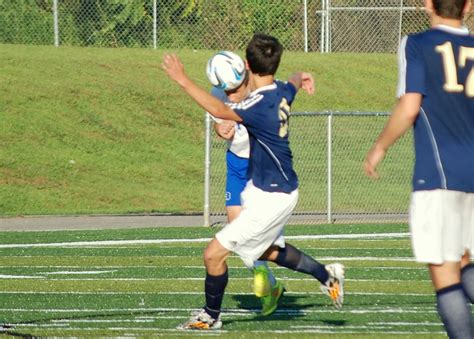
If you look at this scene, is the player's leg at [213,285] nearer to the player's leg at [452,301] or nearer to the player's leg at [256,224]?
the player's leg at [256,224]

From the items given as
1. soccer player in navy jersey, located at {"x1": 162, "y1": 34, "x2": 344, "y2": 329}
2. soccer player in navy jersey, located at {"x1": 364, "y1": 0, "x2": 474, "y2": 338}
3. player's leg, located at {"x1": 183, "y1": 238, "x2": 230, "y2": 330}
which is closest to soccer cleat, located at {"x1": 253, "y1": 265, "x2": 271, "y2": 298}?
soccer player in navy jersey, located at {"x1": 162, "y1": 34, "x2": 344, "y2": 329}

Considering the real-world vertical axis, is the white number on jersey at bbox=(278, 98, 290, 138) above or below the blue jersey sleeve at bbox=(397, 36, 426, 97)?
below

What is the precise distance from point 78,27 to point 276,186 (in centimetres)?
2250

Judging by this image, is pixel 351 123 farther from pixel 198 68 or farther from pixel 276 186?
pixel 276 186

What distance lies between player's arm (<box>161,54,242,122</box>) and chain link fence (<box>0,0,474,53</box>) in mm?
20943

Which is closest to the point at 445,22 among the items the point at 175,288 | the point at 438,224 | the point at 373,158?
the point at 373,158

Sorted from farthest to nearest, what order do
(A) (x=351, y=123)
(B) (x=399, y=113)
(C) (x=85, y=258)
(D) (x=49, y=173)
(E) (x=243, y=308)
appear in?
1. (A) (x=351, y=123)
2. (D) (x=49, y=173)
3. (C) (x=85, y=258)
4. (E) (x=243, y=308)
5. (B) (x=399, y=113)

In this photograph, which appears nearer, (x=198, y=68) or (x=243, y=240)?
(x=243, y=240)

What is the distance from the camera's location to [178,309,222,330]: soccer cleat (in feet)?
29.3

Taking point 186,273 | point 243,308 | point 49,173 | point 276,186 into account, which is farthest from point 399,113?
point 49,173

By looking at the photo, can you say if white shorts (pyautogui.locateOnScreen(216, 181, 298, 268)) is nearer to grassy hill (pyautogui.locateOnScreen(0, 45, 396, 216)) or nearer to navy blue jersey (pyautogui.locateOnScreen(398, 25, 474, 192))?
navy blue jersey (pyautogui.locateOnScreen(398, 25, 474, 192))

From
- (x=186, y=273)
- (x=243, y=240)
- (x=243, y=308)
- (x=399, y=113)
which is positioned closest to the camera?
(x=399, y=113)

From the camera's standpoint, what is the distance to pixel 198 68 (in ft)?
98.5

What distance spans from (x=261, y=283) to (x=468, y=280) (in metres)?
2.53
